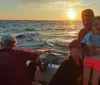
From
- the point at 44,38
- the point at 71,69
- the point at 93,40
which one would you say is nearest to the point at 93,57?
the point at 93,40

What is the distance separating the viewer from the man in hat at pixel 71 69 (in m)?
3.53

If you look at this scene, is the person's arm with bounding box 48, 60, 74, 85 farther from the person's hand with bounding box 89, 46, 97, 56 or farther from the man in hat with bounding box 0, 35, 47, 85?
the man in hat with bounding box 0, 35, 47, 85

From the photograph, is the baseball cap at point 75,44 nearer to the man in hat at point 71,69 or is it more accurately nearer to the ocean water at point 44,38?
the man in hat at point 71,69

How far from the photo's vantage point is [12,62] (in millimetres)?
3936

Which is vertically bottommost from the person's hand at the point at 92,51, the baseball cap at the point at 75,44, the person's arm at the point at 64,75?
the person's arm at the point at 64,75

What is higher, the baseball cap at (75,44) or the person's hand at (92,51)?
the baseball cap at (75,44)

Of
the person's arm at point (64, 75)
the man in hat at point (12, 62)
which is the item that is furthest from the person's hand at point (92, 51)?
the man in hat at point (12, 62)

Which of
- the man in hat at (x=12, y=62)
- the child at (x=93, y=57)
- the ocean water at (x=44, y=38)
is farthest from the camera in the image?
the ocean water at (x=44, y=38)

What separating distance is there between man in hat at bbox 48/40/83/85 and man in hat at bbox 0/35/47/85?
1.98 ft

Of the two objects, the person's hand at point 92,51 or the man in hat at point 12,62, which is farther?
the man in hat at point 12,62

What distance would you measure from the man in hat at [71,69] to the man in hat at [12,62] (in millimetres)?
603

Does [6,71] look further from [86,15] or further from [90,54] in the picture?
[86,15]

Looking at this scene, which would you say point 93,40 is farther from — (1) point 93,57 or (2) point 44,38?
(2) point 44,38

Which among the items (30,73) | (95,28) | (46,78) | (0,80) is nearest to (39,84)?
(46,78)
